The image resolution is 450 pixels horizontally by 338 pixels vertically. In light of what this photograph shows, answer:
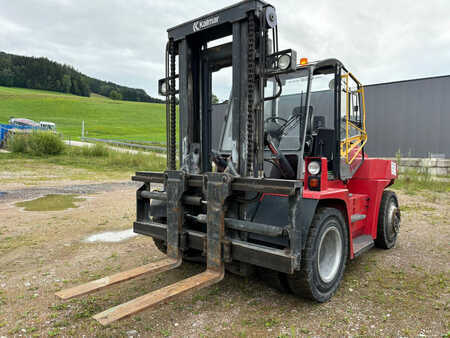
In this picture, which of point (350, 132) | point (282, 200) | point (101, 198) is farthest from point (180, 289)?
point (101, 198)

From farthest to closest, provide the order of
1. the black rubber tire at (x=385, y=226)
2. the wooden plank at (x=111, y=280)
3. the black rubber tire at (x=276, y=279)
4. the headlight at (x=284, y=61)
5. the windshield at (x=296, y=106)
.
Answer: the black rubber tire at (x=385, y=226) < the windshield at (x=296, y=106) < the black rubber tire at (x=276, y=279) < the headlight at (x=284, y=61) < the wooden plank at (x=111, y=280)

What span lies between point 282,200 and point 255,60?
1.44 m

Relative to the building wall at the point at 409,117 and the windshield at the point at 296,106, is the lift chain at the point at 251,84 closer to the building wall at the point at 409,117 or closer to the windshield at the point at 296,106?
the windshield at the point at 296,106

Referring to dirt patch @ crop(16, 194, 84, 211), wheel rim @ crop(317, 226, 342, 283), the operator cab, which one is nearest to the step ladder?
the operator cab

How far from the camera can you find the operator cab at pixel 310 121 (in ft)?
12.6

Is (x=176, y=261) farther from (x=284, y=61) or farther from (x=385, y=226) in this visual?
(x=385, y=226)

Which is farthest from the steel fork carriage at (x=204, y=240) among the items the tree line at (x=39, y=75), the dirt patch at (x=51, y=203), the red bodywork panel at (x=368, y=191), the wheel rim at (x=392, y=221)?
the tree line at (x=39, y=75)

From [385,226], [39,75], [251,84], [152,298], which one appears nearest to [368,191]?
[385,226]

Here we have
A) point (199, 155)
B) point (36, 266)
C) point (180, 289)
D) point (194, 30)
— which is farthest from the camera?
point (36, 266)

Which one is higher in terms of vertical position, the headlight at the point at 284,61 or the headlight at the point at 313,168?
the headlight at the point at 284,61

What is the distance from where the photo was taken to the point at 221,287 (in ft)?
12.4

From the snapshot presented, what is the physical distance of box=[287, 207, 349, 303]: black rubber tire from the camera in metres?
3.14

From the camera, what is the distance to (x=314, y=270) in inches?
127

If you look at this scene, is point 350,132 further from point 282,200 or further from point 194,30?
point 194,30
